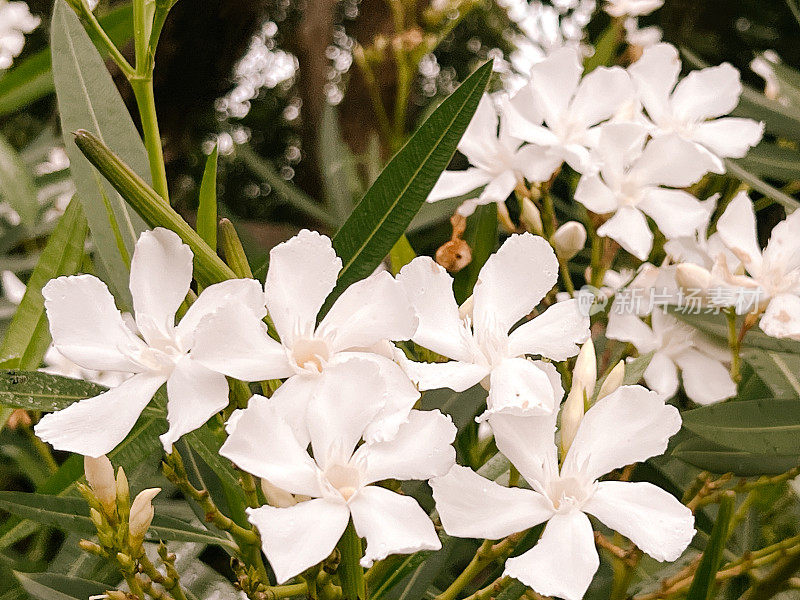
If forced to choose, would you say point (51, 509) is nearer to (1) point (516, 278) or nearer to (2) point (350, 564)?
(2) point (350, 564)

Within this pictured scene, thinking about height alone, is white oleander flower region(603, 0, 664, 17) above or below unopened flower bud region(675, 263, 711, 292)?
above

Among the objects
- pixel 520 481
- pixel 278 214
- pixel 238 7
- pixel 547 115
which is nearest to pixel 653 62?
pixel 547 115

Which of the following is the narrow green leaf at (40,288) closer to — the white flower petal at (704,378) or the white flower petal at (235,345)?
the white flower petal at (235,345)

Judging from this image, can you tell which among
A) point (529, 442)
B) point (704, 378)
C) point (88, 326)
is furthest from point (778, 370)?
point (88, 326)

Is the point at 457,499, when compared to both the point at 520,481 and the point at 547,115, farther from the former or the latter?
the point at 547,115

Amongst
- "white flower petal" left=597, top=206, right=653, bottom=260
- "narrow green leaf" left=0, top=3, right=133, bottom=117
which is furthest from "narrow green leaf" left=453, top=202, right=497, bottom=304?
"narrow green leaf" left=0, top=3, right=133, bottom=117

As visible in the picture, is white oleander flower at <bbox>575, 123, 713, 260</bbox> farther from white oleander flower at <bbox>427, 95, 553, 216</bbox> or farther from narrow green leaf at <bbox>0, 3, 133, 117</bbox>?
narrow green leaf at <bbox>0, 3, 133, 117</bbox>
